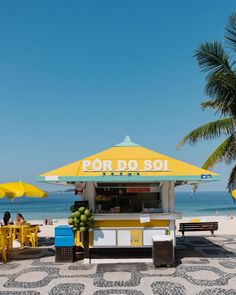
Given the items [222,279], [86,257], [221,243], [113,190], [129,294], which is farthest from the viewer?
[221,243]

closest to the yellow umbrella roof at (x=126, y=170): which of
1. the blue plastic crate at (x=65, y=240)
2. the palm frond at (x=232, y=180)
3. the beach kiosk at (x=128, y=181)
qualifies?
the beach kiosk at (x=128, y=181)

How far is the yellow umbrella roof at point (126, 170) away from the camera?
889 cm

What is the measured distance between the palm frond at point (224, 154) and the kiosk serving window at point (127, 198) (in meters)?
4.13

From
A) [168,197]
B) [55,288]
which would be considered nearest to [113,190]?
[168,197]

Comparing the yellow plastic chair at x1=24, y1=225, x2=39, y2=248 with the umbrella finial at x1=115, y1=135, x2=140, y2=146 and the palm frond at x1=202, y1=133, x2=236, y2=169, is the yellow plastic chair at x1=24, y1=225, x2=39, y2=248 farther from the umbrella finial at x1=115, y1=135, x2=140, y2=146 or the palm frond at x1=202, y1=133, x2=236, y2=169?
the palm frond at x1=202, y1=133, x2=236, y2=169

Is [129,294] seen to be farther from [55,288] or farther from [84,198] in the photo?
[84,198]

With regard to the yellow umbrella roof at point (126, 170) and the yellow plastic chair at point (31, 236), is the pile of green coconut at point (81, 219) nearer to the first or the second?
the yellow umbrella roof at point (126, 170)

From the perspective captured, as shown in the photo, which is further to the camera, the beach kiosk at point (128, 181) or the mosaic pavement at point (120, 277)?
the beach kiosk at point (128, 181)

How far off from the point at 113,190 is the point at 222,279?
432 cm

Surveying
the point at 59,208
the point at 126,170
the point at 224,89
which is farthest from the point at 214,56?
the point at 59,208

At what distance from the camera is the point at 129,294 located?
636 cm

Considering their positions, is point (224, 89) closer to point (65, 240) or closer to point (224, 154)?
point (224, 154)

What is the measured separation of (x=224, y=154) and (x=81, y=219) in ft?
24.8

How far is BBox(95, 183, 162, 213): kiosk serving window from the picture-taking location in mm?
9930
